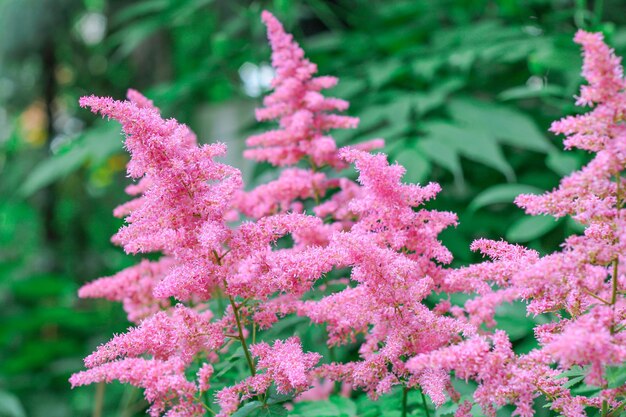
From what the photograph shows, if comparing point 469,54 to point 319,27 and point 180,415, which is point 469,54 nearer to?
point 180,415

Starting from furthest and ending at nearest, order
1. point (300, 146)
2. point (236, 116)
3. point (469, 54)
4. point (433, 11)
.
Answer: point (236, 116) < point (433, 11) < point (469, 54) < point (300, 146)

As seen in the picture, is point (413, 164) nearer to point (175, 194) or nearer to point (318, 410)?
point (318, 410)

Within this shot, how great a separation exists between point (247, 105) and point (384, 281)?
11.3ft

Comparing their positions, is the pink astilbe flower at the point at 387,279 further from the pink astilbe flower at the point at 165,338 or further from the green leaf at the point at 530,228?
the green leaf at the point at 530,228

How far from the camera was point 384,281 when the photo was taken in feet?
3.39

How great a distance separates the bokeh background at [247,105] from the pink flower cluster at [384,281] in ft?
0.89

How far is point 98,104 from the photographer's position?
101 cm

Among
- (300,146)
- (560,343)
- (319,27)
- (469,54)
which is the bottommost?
(560,343)

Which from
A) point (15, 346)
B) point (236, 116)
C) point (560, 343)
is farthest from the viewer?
point (236, 116)

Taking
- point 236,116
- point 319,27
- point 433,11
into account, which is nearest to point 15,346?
point 236,116

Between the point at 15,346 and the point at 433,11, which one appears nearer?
the point at 433,11

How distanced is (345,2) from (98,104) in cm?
353

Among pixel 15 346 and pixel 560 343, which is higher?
pixel 15 346

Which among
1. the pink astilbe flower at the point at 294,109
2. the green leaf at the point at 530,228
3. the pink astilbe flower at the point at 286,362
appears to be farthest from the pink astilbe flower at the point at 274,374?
the green leaf at the point at 530,228
